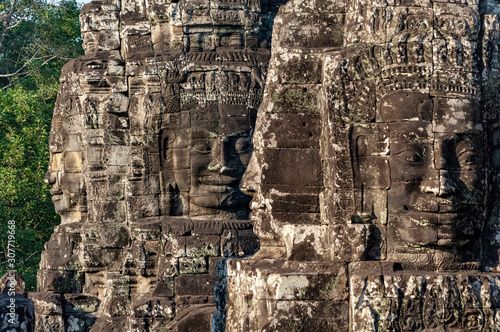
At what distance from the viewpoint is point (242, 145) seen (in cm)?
1900

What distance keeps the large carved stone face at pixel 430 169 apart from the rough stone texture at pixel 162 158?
653cm

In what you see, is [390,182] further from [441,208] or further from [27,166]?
[27,166]

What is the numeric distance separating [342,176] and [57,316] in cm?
1072

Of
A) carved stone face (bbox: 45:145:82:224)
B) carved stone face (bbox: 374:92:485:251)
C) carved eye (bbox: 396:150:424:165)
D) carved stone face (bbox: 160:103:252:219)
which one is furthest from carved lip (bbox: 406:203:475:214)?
carved stone face (bbox: 45:145:82:224)

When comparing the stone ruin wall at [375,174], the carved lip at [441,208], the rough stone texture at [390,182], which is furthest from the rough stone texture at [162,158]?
the carved lip at [441,208]

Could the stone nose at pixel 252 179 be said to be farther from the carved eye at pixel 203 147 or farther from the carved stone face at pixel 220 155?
the carved eye at pixel 203 147

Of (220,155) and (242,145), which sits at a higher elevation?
(242,145)

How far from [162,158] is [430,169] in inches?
346

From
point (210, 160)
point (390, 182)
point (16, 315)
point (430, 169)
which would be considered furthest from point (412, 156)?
point (210, 160)

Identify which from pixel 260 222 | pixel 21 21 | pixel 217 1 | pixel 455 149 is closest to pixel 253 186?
pixel 260 222

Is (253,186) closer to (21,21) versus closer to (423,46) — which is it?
(423,46)

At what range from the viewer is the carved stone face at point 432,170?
1136cm

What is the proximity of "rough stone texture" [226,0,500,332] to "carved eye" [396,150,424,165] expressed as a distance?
0.01m

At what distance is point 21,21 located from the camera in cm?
3616
